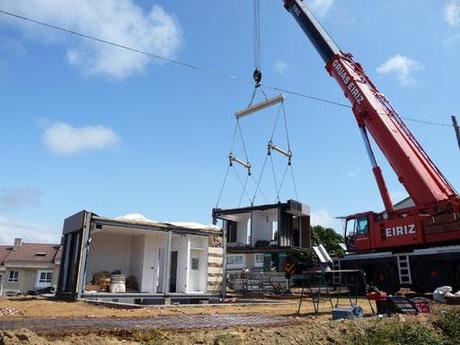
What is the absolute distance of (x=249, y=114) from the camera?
922 inches

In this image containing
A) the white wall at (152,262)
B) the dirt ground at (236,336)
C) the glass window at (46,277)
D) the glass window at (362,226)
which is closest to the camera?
the dirt ground at (236,336)

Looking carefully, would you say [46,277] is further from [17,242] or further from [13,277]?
[17,242]

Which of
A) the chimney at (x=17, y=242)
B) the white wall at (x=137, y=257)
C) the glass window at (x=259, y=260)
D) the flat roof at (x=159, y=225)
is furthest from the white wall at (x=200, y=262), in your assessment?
the chimney at (x=17, y=242)

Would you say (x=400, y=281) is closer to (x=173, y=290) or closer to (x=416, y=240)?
(x=416, y=240)

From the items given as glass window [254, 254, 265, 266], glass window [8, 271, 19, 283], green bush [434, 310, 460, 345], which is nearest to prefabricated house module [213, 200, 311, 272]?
glass window [254, 254, 265, 266]

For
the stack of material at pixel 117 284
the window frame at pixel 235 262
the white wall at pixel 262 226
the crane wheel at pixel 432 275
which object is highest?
the white wall at pixel 262 226

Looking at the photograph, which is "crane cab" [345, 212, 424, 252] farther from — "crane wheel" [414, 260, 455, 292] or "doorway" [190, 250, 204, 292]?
"doorway" [190, 250, 204, 292]

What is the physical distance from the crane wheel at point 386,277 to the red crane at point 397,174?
861 mm

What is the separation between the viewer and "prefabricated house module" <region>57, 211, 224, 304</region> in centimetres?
1523

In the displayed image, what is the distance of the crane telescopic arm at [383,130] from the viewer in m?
17.1

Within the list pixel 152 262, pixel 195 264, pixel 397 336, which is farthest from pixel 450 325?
pixel 152 262

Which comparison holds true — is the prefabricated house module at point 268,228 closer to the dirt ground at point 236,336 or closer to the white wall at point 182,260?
the white wall at point 182,260

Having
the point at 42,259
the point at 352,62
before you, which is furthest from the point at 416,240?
the point at 42,259

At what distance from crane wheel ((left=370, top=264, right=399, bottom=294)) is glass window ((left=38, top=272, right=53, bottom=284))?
127ft
